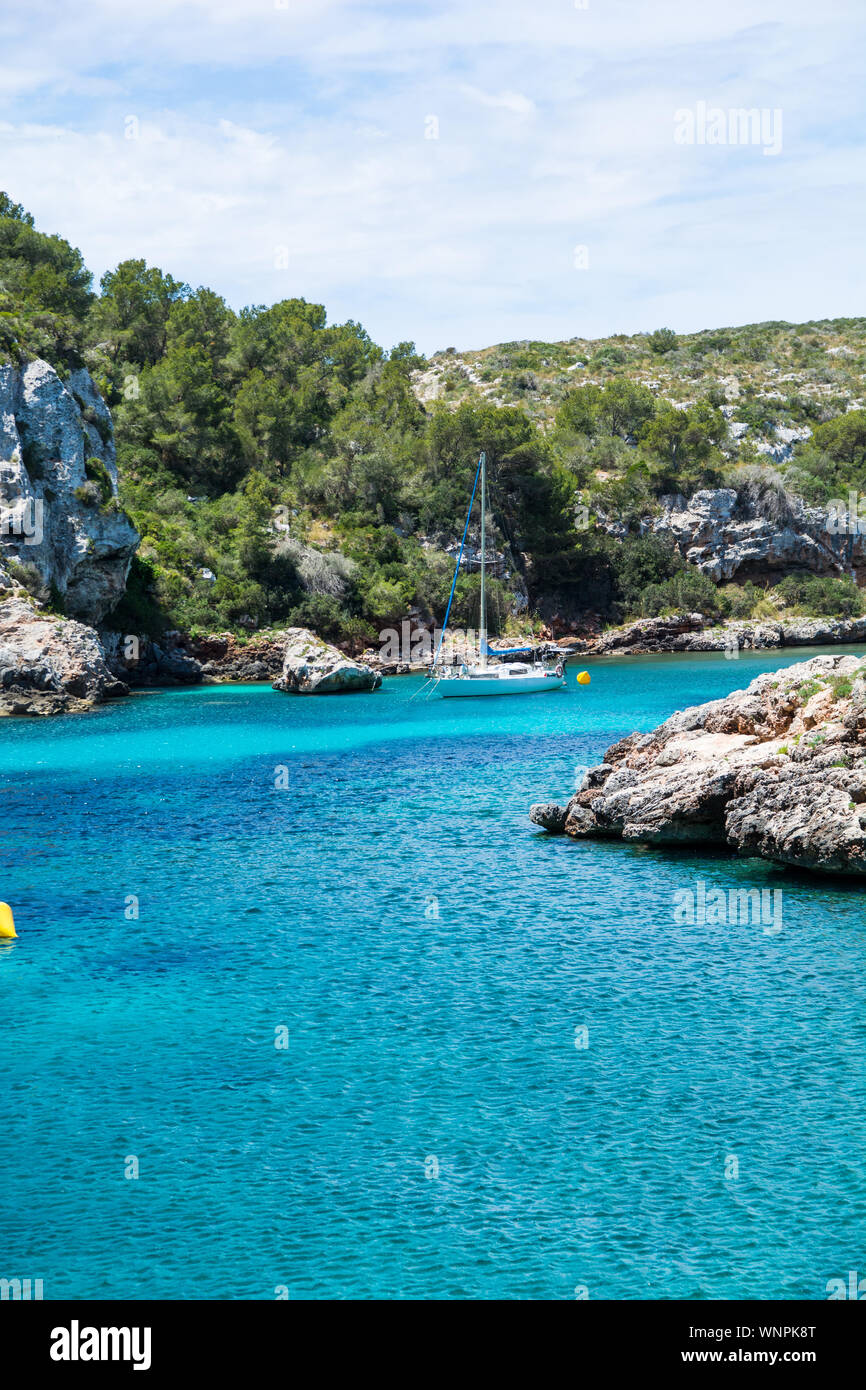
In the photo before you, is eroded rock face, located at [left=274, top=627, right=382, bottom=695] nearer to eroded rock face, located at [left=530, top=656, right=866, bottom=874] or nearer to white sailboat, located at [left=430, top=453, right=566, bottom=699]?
white sailboat, located at [left=430, top=453, right=566, bottom=699]

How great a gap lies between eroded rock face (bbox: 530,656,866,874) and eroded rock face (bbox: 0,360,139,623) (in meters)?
32.1

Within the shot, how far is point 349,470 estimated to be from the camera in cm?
7875

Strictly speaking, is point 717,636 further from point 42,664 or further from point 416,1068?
point 416,1068

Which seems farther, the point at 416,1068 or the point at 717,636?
the point at 717,636

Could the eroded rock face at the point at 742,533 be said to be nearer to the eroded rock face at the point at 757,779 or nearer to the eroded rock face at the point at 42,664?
the eroded rock face at the point at 42,664

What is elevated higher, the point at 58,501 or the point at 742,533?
the point at 58,501

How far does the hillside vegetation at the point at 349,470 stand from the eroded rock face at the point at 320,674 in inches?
396

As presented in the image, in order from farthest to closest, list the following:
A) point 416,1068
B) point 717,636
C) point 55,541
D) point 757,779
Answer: point 717,636
point 55,541
point 757,779
point 416,1068

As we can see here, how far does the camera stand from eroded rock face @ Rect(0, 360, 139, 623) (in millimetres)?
49375

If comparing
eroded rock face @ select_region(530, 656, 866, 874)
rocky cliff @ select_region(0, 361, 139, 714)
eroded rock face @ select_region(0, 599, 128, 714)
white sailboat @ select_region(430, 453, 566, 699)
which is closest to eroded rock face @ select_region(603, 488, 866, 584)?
white sailboat @ select_region(430, 453, 566, 699)

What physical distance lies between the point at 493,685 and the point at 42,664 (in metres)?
19.9

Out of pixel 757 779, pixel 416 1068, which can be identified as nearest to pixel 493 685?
pixel 757 779

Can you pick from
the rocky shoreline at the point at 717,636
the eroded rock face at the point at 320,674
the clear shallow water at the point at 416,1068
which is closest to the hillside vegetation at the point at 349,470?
the rocky shoreline at the point at 717,636
